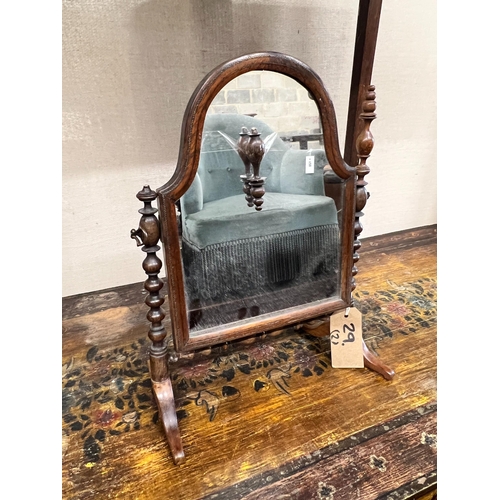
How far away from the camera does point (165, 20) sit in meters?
1.07

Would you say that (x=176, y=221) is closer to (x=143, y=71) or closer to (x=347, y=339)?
(x=347, y=339)

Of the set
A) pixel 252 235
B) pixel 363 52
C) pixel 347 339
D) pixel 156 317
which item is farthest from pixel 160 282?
pixel 363 52

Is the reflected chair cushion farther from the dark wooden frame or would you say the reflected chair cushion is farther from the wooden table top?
the wooden table top

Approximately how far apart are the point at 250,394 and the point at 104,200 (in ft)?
2.40

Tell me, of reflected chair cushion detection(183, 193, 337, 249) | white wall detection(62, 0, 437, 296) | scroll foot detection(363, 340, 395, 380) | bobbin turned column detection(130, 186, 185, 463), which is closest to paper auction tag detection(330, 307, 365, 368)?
scroll foot detection(363, 340, 395, 380)

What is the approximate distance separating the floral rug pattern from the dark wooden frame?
0.08 meters

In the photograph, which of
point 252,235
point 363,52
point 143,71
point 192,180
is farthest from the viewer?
point 143,71

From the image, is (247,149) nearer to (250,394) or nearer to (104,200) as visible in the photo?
(250,394)

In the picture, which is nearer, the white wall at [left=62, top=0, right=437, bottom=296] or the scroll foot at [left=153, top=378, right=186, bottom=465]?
the scroll foot at [left=153, top=378, right=186, bottom=465]

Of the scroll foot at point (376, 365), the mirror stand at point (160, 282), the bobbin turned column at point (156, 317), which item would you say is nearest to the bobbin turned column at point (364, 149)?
the mirror stand at point (160, 282)

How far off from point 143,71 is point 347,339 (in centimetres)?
89

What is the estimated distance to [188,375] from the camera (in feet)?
2.99

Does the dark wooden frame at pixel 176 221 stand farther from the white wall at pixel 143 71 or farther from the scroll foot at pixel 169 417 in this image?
the white wall at pixel 143 71

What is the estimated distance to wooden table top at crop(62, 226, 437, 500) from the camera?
66 centimetres
